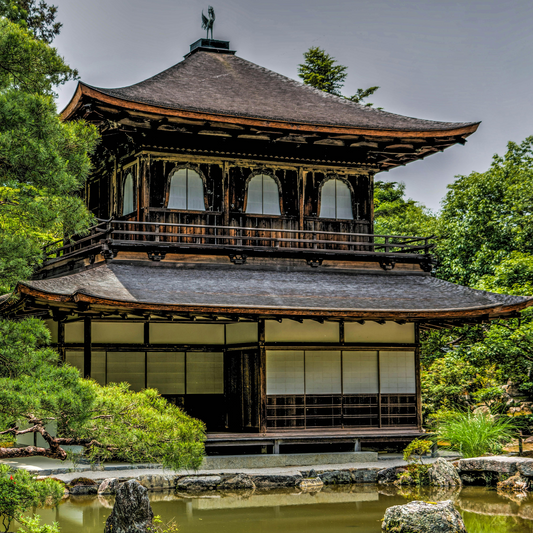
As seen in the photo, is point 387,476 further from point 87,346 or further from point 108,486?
point 87,346

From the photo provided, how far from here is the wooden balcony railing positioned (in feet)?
55.6

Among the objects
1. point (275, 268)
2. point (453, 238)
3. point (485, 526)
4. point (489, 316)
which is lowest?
point (485, 526)

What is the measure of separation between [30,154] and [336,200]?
11.1 m

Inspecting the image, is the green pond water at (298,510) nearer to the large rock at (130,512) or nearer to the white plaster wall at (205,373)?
the large rock at (130,512)

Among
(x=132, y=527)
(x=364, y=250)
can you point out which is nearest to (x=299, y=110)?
(x=364, y=250)

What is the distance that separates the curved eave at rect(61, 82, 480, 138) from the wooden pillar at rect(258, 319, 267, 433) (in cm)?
472

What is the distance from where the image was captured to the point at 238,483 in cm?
1420

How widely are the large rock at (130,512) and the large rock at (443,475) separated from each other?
661 cm

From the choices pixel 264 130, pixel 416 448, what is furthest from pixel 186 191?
pixel 416 448

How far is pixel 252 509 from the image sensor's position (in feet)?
41.4

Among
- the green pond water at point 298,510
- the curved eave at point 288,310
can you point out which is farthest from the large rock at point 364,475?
the curved eave at point 288,310

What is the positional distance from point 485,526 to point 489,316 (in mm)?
6628

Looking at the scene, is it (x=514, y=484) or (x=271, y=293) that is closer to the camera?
(x=514, y=484)

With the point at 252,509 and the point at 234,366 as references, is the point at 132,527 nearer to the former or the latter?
the point at 252,509
